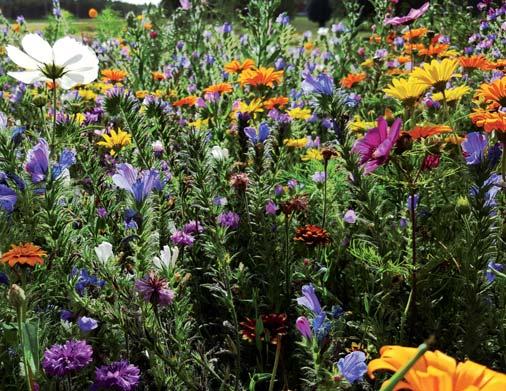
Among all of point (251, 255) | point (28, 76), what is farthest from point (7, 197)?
point (251, 255)

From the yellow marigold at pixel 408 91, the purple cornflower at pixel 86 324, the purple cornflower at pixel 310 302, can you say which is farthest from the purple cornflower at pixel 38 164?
the yellow marigold at pixel 408 91

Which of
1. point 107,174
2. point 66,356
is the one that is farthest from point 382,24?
point 66,356

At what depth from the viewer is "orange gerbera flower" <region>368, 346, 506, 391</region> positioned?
0.57 meters

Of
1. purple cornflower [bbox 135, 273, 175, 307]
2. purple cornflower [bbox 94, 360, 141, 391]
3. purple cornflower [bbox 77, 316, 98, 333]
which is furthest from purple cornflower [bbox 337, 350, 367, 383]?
purple cornflower [bbox 77, 316, 98, 333]

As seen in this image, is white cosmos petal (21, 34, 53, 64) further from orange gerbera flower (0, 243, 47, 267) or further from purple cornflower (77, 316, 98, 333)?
purple cornflower (77, 316, 98, 333)

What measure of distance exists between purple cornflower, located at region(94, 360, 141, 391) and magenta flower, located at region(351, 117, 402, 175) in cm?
76

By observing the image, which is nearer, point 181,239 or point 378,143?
point 378,143

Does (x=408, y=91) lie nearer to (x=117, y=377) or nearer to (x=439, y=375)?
(x=117, y=377)

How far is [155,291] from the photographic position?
1.21m

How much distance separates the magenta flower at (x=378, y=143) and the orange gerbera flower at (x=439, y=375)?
68 centimetres

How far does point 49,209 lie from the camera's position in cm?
140

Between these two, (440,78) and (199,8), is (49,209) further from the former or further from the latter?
(199,8)

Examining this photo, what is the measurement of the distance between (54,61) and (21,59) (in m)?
0.08

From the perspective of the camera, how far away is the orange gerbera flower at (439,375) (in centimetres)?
57
